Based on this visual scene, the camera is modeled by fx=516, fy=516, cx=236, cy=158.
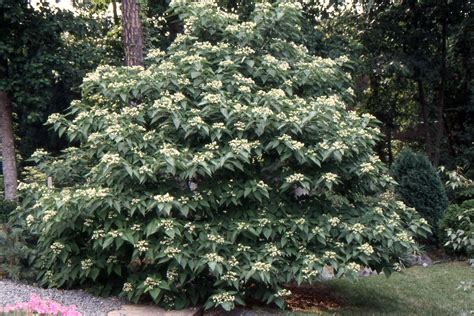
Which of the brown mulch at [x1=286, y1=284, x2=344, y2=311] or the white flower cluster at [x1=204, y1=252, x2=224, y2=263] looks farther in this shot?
the brown mulch at [x1=286, y1=284, x2=344, y2=311]

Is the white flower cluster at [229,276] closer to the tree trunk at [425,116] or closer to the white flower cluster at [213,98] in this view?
the white flower cluster at [213,98]

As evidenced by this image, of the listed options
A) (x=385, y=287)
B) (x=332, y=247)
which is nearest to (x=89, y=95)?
(x=332, y=247)

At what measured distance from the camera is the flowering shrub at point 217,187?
4.44 metres

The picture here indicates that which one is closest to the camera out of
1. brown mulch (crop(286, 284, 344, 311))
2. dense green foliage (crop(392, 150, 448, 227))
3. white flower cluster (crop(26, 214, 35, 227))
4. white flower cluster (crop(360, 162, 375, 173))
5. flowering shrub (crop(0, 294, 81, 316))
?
flowering shrub (crop(0, 294, 81, 316))

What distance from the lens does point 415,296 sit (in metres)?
6.12

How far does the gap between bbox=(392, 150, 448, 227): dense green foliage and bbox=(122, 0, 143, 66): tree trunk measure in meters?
5.27

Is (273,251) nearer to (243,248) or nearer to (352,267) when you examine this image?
(243,248)

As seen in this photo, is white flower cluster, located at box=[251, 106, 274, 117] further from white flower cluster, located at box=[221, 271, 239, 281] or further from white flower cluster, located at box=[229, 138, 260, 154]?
white flower cluster, located at box=[221, 271, 239, 281]

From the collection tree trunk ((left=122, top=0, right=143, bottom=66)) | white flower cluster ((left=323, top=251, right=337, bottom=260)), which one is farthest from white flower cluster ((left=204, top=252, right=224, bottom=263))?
tree trunk ((left=122, top=0, right=143, bottom=66))

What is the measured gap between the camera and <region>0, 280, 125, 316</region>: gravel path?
4.50 metres

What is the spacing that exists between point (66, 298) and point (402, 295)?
3788 millimetres

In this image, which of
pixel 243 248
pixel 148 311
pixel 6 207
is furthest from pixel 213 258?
pixel 6 207

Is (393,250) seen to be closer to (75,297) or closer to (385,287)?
(385,287)

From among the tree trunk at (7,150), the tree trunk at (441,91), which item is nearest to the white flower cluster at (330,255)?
the tree trunk at (7,150)
